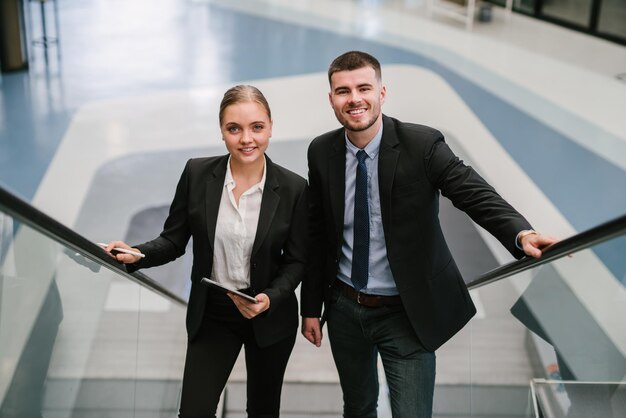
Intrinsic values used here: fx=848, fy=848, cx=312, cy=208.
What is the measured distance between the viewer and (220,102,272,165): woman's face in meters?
2.77

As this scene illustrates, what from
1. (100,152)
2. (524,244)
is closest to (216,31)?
(100,152)

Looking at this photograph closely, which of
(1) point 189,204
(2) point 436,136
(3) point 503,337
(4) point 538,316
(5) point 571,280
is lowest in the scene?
(3) point 503,337

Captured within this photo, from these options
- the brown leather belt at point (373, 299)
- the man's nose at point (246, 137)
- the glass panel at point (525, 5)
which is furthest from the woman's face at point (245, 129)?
the glass panel at point (525, 5)

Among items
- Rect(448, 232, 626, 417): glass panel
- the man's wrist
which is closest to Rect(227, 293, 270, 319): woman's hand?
the man's wrist

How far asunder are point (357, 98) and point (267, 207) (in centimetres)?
48

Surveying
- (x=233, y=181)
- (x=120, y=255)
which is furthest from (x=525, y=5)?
(x=120, y=255)

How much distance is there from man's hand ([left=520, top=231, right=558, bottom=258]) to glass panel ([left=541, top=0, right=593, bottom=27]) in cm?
1166

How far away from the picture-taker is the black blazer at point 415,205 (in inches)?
111

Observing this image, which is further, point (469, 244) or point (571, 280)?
point (469, 244)

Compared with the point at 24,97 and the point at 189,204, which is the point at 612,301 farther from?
the point at 24,97

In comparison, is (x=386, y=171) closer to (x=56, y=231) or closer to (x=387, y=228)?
(x=387, y=228)

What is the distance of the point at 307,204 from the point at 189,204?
42 cm

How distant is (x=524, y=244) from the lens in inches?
103

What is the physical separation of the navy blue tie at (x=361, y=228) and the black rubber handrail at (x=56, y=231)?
83cm
